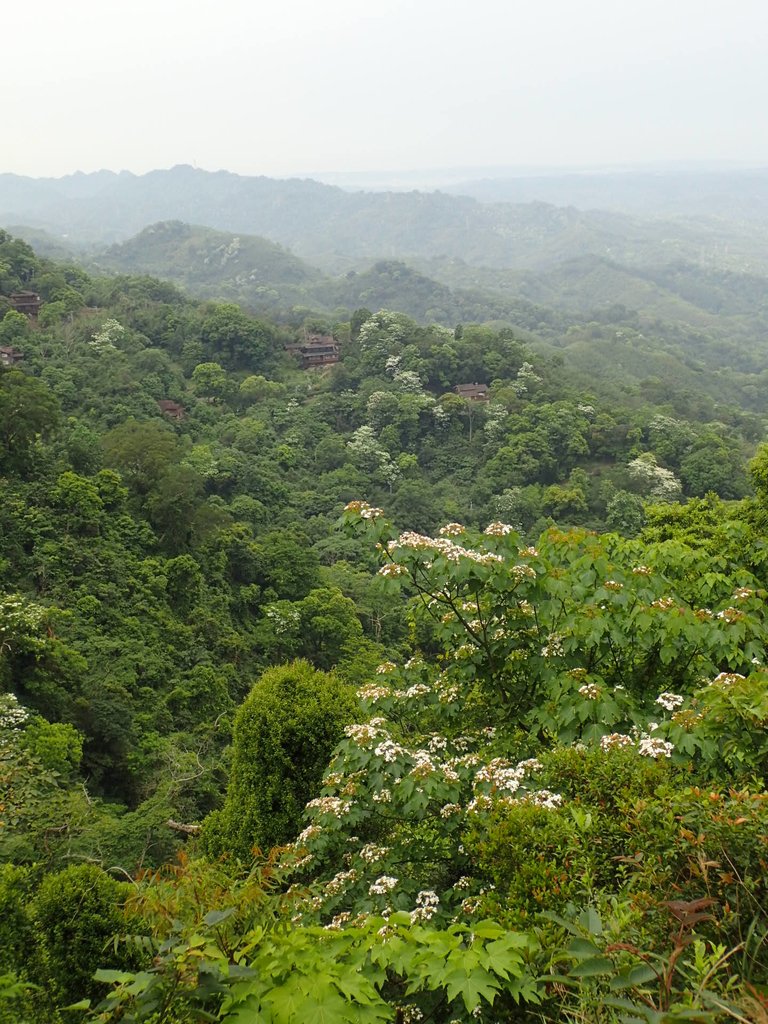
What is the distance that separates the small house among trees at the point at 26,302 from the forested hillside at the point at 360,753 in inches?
425

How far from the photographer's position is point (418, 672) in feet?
14.7

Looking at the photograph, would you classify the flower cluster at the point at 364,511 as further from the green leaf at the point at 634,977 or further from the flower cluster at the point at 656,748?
the green leaf at the point at 634,977

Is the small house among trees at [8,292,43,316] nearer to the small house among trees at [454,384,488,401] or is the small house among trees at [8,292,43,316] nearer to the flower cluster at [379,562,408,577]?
the small house among trees at [454,384,488,401]

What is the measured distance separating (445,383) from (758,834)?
125 feet

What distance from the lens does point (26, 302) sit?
112 feet

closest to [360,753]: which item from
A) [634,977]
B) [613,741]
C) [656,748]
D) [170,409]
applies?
[613,741]

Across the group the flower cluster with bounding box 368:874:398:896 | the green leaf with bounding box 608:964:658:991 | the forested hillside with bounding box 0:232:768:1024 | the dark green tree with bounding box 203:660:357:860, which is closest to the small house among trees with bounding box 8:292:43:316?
the forested hillside with bounding box 0:232:768:1024

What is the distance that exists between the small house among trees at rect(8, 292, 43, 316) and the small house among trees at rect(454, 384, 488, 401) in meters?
23.3

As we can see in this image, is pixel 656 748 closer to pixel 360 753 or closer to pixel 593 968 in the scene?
pixel 593 968

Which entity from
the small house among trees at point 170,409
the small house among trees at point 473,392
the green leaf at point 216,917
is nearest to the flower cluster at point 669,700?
the green leaf at point 216,917

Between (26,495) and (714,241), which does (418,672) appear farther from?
(714,241)

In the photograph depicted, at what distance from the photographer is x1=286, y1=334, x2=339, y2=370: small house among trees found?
41.7 m

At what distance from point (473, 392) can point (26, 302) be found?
24.4m

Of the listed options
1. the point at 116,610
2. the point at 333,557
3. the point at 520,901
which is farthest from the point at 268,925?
the point at 333,557
